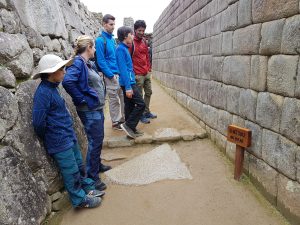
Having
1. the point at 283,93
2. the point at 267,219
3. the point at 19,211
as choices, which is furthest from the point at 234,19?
the point at 19,211

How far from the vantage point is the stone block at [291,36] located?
2.26m

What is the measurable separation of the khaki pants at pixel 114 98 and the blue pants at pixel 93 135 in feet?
5.20

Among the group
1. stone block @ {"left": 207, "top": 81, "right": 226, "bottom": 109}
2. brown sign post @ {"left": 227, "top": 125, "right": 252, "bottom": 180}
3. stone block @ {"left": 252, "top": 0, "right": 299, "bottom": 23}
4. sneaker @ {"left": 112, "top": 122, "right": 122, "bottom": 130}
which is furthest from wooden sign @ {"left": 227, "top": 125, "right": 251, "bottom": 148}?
sneaker @ {"left": 112, "top": 122, "right": 122, "bottom": 130}

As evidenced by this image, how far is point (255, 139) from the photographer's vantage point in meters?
3.07

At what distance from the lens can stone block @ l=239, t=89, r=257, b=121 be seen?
308cm

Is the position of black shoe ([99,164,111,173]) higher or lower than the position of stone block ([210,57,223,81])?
lower

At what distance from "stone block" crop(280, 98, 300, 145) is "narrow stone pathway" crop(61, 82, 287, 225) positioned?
0.83 meters

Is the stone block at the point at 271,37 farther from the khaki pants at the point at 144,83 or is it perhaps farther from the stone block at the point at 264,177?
the khaki pants at the point at 144,83

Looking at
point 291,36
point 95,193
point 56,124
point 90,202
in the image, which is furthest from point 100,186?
point 291,36

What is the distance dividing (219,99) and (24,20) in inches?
115

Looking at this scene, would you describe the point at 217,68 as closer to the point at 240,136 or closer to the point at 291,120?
the point at 240,136

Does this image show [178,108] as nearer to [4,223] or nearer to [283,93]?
[283,93]

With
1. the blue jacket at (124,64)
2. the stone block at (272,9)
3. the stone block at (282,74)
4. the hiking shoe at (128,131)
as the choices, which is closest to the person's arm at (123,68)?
the blue jacket at (124,64)

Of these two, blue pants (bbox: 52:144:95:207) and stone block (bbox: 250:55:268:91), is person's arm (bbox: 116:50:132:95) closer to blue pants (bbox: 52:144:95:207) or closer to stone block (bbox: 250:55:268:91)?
blue pants (bbox: 52:144:95:207)
